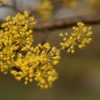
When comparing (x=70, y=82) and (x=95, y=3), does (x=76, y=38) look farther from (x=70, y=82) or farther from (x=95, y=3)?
(x=70, y=82)

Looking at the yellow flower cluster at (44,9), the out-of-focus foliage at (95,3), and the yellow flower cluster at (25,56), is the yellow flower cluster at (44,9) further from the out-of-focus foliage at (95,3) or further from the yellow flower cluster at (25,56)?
the yellow flower cluster at (25,56)

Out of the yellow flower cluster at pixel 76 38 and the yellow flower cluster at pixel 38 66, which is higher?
the yellow flower cluster at pixel 76 38

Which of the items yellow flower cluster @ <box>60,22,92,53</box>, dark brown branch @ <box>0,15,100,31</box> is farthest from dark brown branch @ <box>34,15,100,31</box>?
yellow flower cluster @ <box>60,22,92,53</box>

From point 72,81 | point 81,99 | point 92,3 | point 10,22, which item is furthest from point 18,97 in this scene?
point 10,22

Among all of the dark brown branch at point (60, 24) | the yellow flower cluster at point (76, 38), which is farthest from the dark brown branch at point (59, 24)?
the yellow flower cluster at point (76, 38)

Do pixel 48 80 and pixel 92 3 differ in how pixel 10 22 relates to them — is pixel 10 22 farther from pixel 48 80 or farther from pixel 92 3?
pixel 92 3

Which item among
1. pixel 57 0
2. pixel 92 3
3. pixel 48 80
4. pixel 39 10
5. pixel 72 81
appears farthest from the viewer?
pixel 72 81

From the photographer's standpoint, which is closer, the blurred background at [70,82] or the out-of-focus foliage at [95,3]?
the out-of-focus foliage at [95,3]

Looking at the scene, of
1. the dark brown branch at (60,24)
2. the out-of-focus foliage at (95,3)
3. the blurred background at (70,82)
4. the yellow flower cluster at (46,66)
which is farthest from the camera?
the blurred background at (70,82)

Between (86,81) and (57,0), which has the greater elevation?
(86,81)
